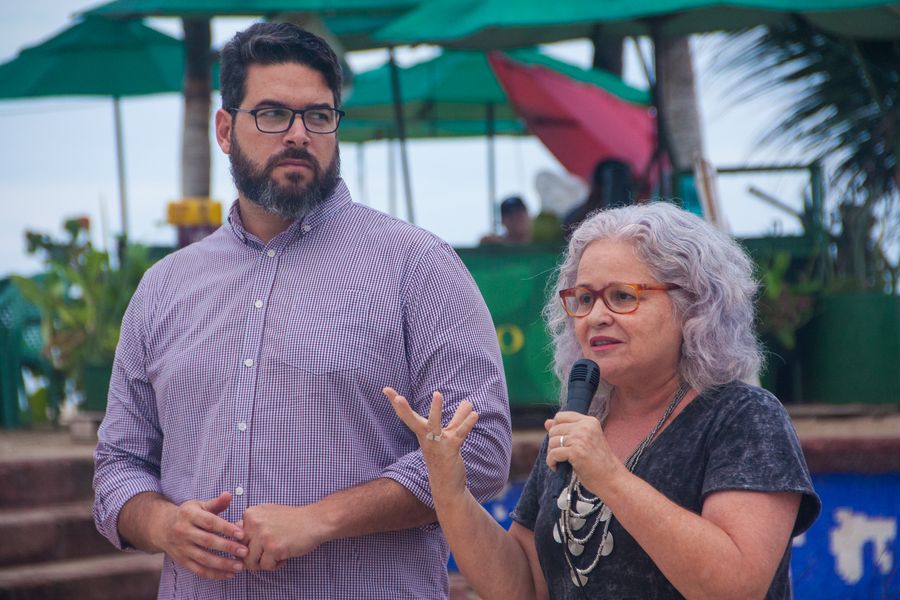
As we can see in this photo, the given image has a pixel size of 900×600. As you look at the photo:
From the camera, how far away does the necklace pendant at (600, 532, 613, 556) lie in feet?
8.03

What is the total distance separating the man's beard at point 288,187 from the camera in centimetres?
296

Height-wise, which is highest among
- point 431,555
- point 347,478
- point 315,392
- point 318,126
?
point 318,126

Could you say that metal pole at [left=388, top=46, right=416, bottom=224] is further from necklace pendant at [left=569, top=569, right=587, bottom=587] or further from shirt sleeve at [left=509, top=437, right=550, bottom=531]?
necklace pendant at [left=569, top=569, right=587, bottom=587]

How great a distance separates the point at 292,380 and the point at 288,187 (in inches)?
18.6

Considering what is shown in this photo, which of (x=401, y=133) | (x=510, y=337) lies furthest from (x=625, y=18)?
(x=401, y=133)

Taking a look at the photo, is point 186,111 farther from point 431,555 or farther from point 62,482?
point 431,555

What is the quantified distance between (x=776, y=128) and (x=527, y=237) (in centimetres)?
241

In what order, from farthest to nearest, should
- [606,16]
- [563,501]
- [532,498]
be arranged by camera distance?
1. [606,16]
2. [532,498]
3. [563,501]

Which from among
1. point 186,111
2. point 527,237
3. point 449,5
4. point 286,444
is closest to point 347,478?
point 286,444

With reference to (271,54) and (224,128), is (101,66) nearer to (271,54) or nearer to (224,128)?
(224,128)

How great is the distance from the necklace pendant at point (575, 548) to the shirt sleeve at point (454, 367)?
0.32 meters

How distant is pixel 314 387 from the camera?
281 centimetres

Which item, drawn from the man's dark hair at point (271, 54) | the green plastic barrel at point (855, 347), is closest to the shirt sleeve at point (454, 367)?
the man's dark hair at point (271, 54)

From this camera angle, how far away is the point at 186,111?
33.8ft
